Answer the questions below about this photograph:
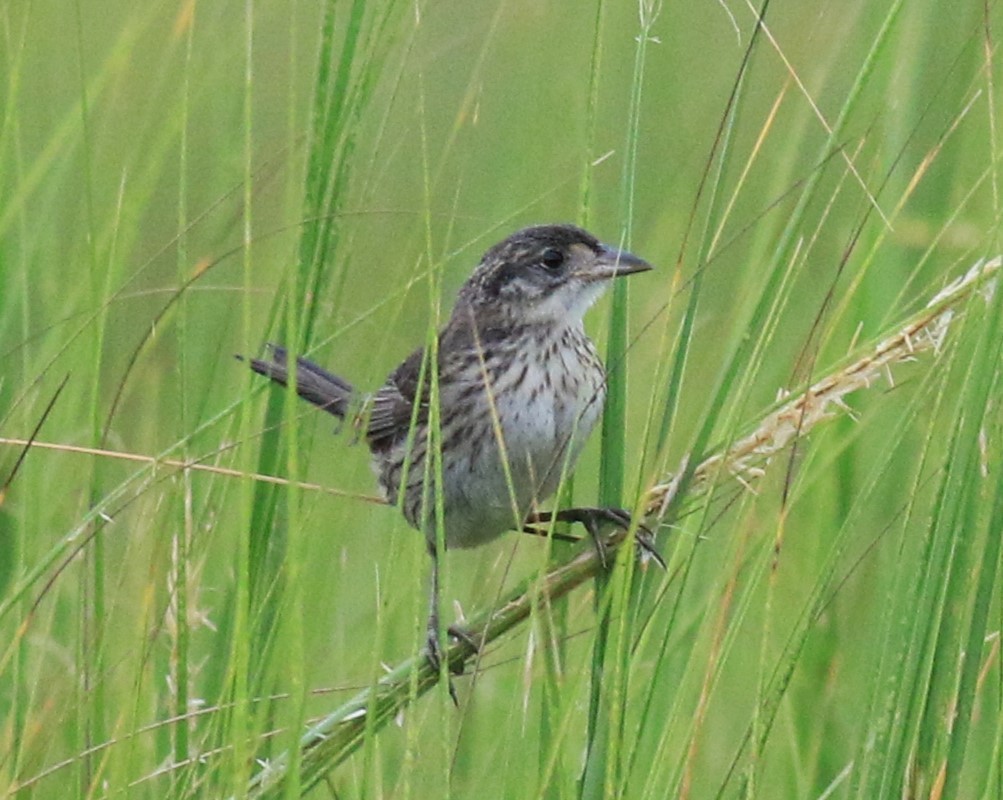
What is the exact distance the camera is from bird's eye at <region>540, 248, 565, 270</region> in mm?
3502

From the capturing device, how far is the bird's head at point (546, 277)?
3.40 meters

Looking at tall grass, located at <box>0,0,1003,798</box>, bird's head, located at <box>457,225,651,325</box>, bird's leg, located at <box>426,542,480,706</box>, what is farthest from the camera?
bird's head, located at <box>457,225,651,325</box>

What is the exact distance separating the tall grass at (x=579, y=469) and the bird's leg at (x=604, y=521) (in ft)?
0.09

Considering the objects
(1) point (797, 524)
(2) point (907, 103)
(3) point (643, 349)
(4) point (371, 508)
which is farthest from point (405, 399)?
(2) point (907, 103)

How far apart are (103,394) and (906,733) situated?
275cm

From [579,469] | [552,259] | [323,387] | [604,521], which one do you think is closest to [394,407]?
[323,387]

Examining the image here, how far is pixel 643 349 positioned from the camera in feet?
13.6

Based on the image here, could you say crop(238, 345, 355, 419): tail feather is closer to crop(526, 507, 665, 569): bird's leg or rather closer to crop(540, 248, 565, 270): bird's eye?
crop(540, 248, 565, 270): bird's eye

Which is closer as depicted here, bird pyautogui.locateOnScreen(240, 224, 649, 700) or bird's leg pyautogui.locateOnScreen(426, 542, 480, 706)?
bird's leg pyautogui.locateOnScreen(426, 542, 480, 706)

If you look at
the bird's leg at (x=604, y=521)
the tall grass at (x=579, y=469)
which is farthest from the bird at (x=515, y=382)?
the bird's leg at (x=604, y=521)

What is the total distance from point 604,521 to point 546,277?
972 mm

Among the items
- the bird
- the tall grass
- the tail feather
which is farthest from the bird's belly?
the tail feather

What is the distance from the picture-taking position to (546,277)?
3.53 meters

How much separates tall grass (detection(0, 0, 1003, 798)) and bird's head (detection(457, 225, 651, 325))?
0.10 m
